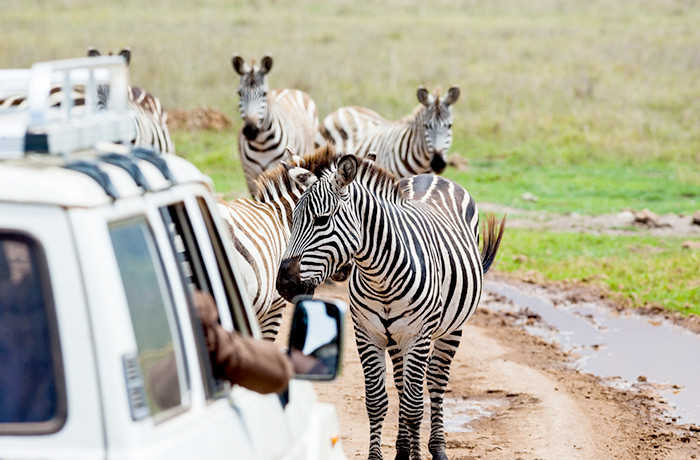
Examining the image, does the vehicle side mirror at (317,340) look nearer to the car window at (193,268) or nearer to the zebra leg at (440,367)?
the car window at (193,268)

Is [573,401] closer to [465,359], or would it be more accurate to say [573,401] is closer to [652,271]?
[465,359]

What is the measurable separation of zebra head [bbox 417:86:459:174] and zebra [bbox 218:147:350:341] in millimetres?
5342

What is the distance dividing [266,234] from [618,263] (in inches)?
232

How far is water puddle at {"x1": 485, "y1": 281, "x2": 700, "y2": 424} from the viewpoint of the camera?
761 centimetres

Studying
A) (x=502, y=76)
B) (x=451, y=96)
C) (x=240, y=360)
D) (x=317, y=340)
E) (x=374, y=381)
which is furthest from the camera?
(x=502, y=76)

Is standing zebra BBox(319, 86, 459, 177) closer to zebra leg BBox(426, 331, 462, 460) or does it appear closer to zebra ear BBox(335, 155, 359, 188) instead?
zebra leg BBox(426, 331, 462, 460)

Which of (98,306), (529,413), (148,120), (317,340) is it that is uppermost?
(98,306)

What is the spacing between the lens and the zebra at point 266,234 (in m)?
5.91

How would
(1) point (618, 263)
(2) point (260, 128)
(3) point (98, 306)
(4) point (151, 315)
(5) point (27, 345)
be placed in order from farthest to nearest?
1. (2) point (260, 128)
2. (1) point (618, 263)
3. (4) point (151, 315)
4. (5) point (27, 345)
5. (3) point (98, 306)

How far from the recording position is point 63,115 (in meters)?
2.09

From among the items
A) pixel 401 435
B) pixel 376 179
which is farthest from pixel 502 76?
pixel 401 435

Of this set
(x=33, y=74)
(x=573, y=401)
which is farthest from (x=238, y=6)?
(x=33, y=74)

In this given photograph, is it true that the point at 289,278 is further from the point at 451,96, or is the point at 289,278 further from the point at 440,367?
the point at 451,96

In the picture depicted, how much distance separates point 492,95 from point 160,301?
20197 mm
